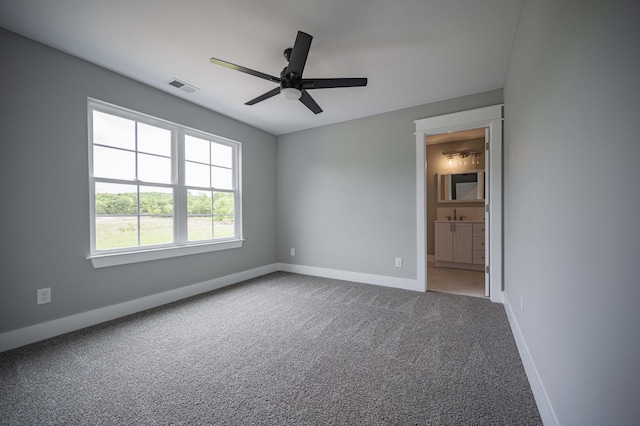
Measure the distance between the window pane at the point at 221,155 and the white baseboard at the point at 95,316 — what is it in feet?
5.70

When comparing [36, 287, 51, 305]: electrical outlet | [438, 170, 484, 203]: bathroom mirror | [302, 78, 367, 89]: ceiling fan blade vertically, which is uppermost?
[302, 78, 367, 89]: ceiling fan blade

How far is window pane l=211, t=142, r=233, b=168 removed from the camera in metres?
3.78

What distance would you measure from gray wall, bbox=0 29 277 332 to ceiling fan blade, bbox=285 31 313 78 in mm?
1988

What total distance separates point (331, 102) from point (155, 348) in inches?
129

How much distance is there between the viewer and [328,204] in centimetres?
429

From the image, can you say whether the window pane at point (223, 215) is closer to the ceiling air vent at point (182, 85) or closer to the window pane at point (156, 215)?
the window pane at point (156, 215)

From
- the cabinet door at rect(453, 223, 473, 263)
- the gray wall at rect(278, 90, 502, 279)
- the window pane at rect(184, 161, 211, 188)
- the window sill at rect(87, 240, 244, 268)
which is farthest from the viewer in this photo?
the cabinet door at rect(453, 223, 473, 263)

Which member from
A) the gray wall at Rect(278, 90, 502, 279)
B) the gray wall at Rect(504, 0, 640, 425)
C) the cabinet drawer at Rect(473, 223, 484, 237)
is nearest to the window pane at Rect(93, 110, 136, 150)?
the gray wall at Rect(278, 90, 502, 279)

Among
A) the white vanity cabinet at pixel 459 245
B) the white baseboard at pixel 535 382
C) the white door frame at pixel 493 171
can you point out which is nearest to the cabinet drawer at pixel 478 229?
the white vanity cabinet at pixel 459 245

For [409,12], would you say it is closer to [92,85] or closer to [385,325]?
[385,325]

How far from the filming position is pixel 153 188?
3018mm

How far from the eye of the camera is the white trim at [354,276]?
3584 millimetres

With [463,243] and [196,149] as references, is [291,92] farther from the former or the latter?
[463,243]

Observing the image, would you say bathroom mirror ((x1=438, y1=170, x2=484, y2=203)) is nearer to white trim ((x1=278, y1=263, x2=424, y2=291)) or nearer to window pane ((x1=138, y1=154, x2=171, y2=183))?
white trim ((x1=278, y1=263, x2=424, y2=291))
